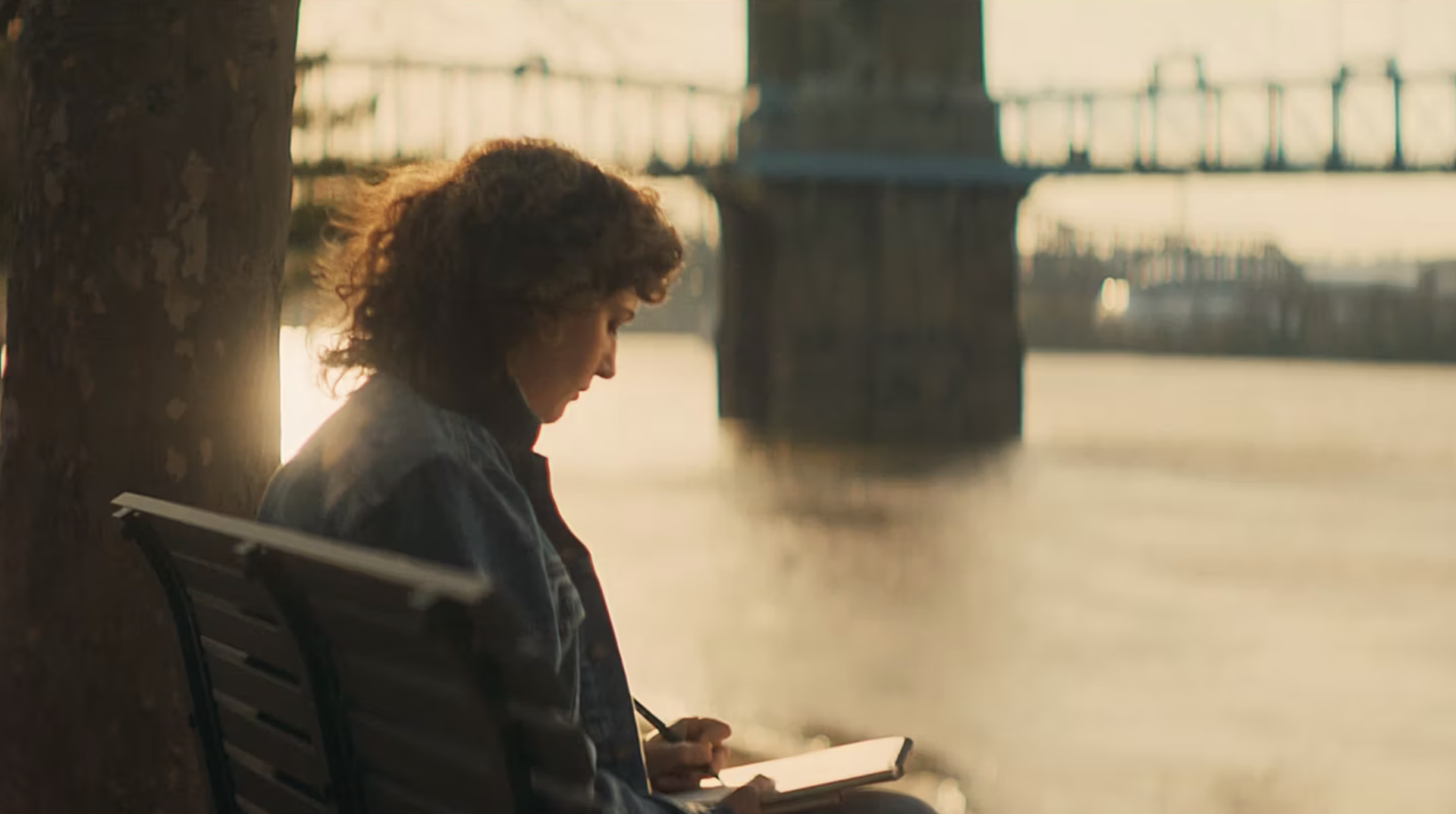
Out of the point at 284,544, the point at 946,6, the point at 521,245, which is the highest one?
the point at 946,6

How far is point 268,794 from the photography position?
7.99 feet

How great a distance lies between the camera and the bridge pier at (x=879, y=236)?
36.3 m

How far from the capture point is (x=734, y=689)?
9562mm

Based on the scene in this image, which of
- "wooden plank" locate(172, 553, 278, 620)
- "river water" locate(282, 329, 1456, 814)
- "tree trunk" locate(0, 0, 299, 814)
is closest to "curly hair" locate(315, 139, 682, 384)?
"wooden plank" locate(172, 553, 278, 620)

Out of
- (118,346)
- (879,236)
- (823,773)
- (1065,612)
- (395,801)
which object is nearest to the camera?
(395,801)

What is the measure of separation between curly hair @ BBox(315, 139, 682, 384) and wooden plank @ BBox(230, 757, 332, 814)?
0.47m

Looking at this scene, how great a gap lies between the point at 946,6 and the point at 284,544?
34.6 metres

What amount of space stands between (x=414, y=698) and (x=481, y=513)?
0.26m

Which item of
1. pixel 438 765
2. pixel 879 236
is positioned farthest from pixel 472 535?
pixel 879 236

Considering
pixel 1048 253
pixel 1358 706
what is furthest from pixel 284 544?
pixel 1048 253

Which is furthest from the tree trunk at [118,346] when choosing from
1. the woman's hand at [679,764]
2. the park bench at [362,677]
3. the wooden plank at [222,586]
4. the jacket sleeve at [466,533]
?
the jacket sleeve at [466,533]

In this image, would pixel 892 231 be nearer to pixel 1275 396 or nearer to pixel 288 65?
pixel 1275 396

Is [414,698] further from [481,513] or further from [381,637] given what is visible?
[481,513]

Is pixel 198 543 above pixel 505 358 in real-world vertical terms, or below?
below
